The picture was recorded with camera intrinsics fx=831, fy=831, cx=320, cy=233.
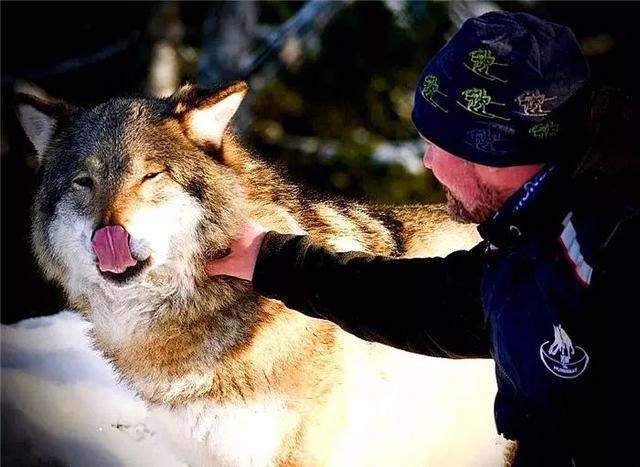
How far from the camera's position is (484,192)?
2.02 m

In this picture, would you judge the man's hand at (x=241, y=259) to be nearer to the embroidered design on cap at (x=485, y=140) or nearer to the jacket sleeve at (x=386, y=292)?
the jacket sleeve at (x=386, y=292)

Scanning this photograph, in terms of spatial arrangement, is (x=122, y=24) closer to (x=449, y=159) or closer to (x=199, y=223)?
(x=199, y=223)

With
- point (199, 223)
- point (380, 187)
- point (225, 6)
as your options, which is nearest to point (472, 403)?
point (199, 223)

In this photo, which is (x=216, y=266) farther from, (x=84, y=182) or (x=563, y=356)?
(x=563, y=356)

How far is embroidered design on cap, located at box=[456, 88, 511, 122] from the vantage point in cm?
188

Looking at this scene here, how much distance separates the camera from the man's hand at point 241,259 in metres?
2.69

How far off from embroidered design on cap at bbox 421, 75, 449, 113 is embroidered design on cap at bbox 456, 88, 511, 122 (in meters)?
0.07

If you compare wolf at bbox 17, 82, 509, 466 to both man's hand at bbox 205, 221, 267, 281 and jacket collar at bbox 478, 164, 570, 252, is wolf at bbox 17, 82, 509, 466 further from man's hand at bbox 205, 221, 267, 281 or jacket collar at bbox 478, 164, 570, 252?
jacket collar at bbox 478, 164, 570, 252

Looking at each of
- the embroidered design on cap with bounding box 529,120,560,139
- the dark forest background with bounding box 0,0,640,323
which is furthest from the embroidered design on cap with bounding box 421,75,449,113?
the dark forest background with bounding box 0,0,640,323

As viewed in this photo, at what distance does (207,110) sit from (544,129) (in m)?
1.24

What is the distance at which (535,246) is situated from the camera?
1.81 meters

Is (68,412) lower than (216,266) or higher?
lower

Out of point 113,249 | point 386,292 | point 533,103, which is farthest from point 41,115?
point 533,103

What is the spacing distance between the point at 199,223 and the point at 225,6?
6639mm
